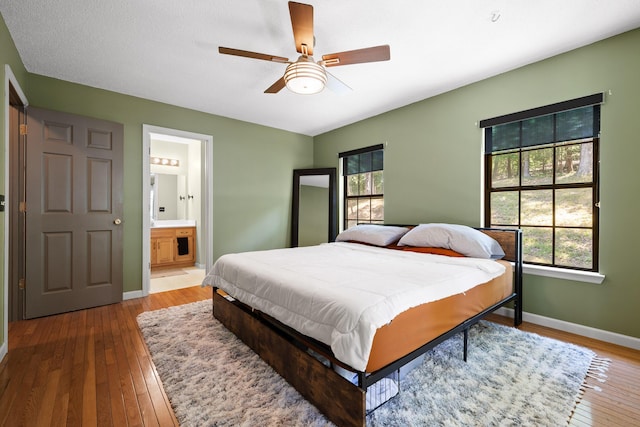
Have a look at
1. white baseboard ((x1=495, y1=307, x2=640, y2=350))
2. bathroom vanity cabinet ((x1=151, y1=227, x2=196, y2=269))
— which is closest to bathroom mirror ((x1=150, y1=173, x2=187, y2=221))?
bathroom vanity cabinet ((x1=151, y1=227, x2=196, y2=269))

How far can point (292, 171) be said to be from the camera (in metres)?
5.21

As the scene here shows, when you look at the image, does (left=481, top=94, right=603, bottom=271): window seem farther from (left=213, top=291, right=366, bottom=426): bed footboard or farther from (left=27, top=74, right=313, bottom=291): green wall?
(left=27, top=74, right=313, bottom=291): green wall

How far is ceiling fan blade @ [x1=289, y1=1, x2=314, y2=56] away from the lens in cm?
168

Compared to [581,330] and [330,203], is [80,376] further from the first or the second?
[581,330]

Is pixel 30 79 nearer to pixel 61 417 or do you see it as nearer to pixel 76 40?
pixel 76 40

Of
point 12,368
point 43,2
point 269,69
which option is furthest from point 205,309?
point 43,2

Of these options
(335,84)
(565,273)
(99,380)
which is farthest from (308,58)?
(565,273)

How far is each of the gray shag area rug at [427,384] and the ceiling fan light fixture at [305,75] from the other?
6.84 feet

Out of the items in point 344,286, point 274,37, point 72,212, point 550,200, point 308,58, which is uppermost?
point 274,37

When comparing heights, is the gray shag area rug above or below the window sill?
below

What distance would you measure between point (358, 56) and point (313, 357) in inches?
81.8

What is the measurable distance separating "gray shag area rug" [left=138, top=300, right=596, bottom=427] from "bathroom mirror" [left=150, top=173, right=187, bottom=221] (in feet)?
13.5

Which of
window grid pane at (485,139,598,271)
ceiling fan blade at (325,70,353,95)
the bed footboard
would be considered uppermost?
ceiling fan blade at (325,70,353,95)

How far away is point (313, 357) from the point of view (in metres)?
1.55
